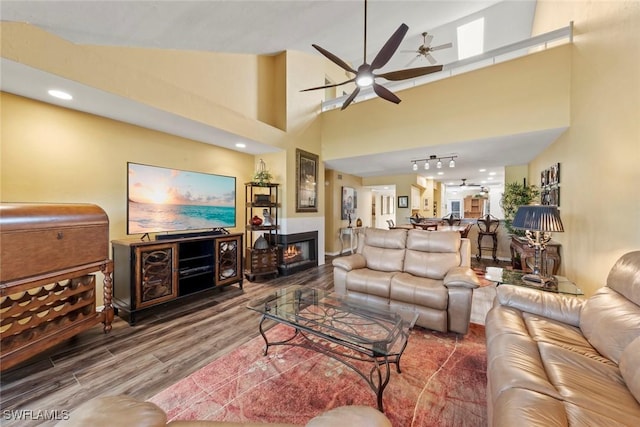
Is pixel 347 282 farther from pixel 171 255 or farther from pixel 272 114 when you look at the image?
pixel 272 114

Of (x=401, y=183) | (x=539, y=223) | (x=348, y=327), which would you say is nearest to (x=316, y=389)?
(x=348, y=327)

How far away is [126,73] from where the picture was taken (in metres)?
2.46

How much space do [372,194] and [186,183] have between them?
7.04 metres

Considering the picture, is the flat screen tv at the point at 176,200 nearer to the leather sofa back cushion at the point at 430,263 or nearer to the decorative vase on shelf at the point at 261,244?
the decorative vase on shelf at the point at 261,244

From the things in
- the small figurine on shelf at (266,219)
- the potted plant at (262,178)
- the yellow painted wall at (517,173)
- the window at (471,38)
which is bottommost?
the small figurine on shelf at (266,219)

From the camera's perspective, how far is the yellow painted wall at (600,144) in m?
1.95

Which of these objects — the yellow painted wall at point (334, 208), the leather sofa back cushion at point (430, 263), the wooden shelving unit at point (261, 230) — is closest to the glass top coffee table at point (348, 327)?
the leather sofa back cushion at point (430, 263)

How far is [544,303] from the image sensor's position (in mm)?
1825

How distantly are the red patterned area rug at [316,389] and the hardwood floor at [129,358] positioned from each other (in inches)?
8.9

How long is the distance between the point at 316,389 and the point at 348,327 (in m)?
0.46

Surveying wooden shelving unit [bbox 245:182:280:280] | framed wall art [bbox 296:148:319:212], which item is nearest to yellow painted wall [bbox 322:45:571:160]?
framed wall art [bbox 296:148:319:212]

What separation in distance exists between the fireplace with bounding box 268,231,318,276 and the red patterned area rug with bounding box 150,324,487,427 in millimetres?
2385

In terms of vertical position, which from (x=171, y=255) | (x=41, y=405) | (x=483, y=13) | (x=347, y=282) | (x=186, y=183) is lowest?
(x=41, y=405)

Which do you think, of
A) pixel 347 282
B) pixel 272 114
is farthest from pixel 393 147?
pixel 347 282
